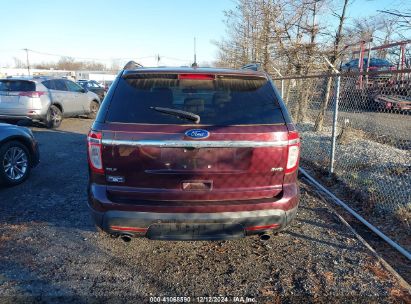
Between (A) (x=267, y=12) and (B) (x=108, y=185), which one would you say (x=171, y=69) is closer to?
(B) (x=108, y=185)

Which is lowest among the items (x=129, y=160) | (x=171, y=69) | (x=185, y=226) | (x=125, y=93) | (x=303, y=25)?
(x=185, y=226)

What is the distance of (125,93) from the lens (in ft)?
9.46

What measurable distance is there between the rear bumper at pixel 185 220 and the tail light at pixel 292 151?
1.12 ft

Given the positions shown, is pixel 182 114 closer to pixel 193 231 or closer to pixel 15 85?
pixel 193 231

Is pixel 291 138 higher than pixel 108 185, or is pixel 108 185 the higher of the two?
pixel 291 138

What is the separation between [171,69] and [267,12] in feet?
28.6

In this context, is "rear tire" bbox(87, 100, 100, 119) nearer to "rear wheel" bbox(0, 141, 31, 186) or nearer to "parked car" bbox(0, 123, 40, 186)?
"parked car" bbox(0, 123, 40, 186)

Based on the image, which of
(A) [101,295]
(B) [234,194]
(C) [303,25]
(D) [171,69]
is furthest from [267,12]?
(A) [101,295]

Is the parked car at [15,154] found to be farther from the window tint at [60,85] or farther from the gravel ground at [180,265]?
the window tint at [60,85]

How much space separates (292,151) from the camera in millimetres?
2854

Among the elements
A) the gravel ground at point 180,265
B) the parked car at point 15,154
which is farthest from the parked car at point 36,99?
the gravel ground at point 180,265

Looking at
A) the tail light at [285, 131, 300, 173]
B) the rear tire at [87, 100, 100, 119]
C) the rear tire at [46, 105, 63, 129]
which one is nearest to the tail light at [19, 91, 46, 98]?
the rear tire at [46, 105, 63, 129]

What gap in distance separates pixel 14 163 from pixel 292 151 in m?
4.76

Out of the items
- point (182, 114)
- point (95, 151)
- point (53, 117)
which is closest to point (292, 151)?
point (182, 114)
